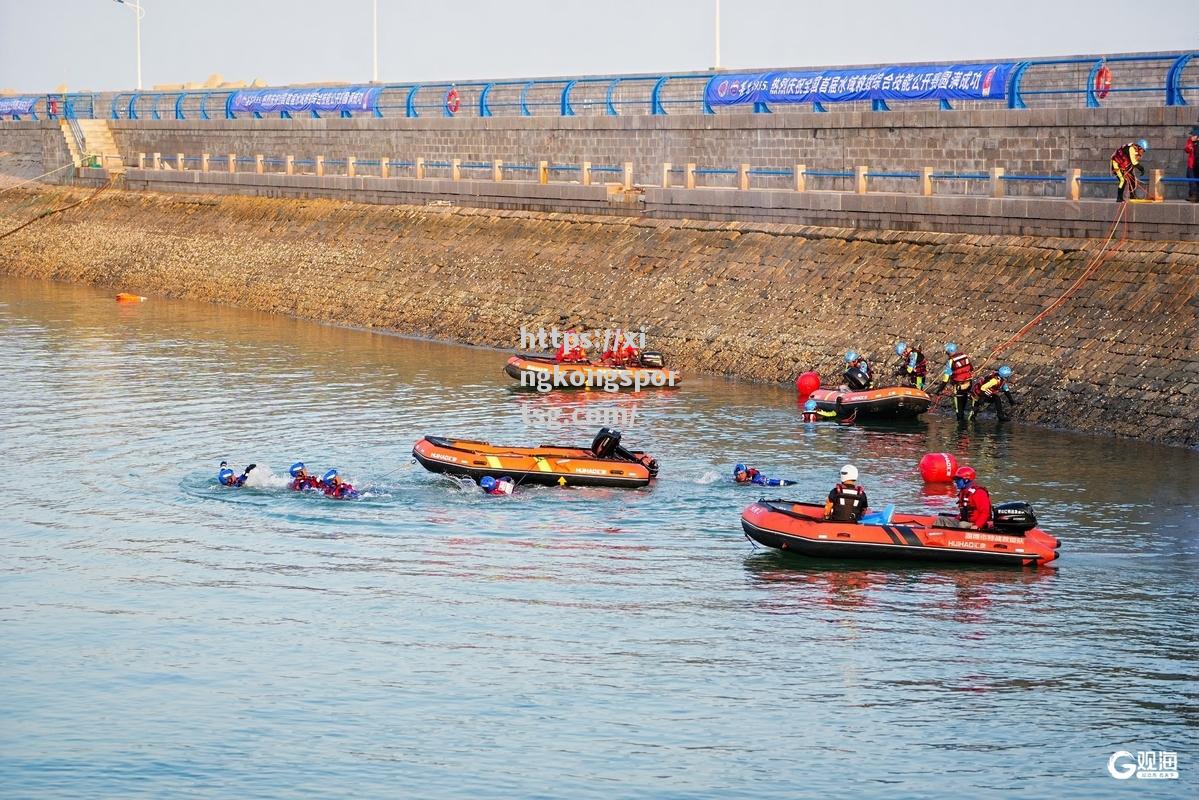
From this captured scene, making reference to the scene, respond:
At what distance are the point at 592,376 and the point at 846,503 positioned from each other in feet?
55.5

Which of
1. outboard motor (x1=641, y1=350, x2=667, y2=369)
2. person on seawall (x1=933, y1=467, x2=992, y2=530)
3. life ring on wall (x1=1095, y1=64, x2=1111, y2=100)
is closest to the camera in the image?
person on seawall (x1=933, y1=467, x2=992, y2=530)

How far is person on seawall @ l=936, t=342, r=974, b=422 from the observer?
35062mm

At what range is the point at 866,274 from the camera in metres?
42.5

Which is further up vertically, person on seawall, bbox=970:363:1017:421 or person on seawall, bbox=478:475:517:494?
person on seawall, bbox=970:363:1017:421

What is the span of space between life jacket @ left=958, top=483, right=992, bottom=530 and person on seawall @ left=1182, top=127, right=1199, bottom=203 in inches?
589

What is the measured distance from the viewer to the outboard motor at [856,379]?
120 ft

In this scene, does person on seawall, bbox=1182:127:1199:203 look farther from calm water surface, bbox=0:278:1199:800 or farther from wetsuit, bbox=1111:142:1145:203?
calm water surface, bbox=0:278:1199:800

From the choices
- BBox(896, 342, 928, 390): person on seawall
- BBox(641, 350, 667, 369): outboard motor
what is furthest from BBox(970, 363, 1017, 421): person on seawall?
BBox(641, 350, 667, 369): outboard motor

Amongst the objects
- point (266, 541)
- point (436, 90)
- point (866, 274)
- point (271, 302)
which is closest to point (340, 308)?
point (271, 302)

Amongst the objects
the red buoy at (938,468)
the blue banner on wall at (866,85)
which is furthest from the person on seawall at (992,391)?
the blue banner on wall at (866,85)

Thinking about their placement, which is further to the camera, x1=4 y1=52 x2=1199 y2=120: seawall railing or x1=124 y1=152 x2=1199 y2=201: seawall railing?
x1=4 y1=52 x2=1199 y2=120: seawall railing

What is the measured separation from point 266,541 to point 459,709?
25.7ft

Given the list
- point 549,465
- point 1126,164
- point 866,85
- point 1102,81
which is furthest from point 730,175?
point 549,465

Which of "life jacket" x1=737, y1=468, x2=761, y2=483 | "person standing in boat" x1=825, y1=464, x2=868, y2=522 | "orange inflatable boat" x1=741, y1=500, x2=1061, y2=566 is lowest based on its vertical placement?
"orange inflatable boat" x1=741, y1=500, x2=1061, y2=566
